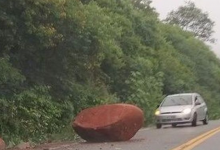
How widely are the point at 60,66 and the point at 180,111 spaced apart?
6.18 meters

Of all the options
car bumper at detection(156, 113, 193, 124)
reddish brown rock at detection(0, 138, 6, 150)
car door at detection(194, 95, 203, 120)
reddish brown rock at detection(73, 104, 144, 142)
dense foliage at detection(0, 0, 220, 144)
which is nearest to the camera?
reddish brown rock at detection(0, 138, 6, 150)

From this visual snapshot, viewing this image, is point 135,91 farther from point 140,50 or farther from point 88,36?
point 88,36

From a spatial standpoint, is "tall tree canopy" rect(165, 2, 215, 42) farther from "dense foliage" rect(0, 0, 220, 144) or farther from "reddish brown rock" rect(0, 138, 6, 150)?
"reddish brown rock" rect(0, 138, 6, 150)

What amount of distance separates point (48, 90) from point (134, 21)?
683 inches

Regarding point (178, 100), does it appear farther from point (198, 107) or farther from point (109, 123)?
point (109, 123)

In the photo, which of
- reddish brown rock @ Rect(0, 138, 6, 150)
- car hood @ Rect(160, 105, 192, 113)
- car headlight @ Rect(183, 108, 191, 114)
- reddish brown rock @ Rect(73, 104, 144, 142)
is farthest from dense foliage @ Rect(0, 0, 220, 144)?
car headlight @ Rect(183, 108, 191, 114)

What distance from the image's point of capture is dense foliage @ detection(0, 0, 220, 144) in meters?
18.3

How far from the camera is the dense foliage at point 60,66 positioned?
18.3 m

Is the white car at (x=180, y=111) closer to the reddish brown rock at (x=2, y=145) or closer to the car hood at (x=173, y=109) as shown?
the car hood at (x=173, y=109)

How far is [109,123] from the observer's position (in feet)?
57.6

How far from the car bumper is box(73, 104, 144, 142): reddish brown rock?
6.92 meters

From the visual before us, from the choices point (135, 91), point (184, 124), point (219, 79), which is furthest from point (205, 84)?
point (184, 124)

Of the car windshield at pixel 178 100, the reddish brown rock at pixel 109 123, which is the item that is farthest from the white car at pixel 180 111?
the reddish brown rock at pixel 109 123

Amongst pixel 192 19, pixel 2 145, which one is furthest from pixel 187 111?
pixel 192 19
